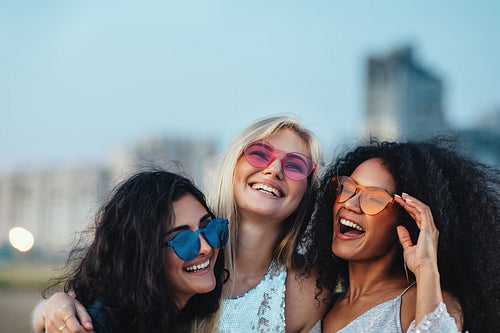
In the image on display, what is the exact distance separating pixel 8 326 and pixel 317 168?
19685mm

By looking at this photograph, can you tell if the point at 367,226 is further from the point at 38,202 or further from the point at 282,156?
the point at 38,202

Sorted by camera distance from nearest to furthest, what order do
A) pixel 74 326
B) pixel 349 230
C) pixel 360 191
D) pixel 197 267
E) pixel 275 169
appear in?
pixel 74 326 < pixel 197 267 < pixel 360 191 < pixel 349 230 < pixel 275 169

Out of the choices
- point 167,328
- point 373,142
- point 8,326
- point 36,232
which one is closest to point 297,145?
point 373,142

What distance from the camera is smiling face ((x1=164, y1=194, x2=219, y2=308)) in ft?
→ 9.46

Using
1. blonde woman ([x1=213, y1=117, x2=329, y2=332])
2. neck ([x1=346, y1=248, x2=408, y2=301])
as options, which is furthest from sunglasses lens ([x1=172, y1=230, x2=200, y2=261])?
neck ([x1=346, y1=248, x2=408, y2=301])

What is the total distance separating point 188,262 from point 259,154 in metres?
1.05

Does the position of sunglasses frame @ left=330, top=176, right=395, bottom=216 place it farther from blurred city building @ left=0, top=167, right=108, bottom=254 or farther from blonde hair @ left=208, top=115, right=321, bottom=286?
blurred city building @ left=0, top=167, right=108, bottom=254

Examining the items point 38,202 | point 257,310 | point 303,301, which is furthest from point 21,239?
point 38,202

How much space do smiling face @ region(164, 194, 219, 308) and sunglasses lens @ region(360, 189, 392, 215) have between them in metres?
1.01

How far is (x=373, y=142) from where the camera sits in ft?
12.2

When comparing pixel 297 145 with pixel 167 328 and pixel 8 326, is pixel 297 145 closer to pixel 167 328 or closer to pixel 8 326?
pixel 167 328

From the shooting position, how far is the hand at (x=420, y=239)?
2.84 metres

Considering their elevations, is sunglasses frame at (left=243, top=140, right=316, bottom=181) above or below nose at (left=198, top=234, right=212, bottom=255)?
above

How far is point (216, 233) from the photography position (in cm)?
302
